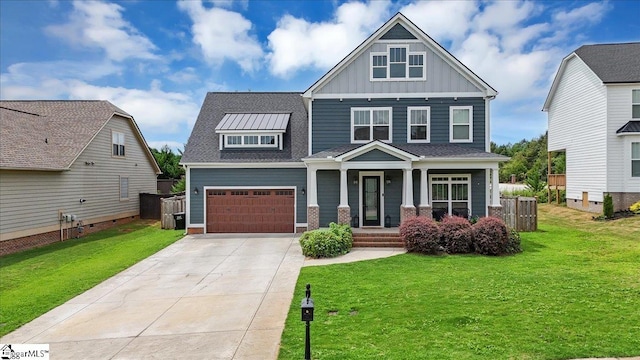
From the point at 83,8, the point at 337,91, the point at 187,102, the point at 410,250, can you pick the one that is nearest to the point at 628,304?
the point at 410,250

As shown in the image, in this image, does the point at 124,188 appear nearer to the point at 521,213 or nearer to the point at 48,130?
the point at 48,130

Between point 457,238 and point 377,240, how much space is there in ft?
10.2

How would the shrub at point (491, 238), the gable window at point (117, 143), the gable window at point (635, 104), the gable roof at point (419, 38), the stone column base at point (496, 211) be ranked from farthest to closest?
the gable window at point (117, 143)
the gable window at point (635, 104)
the gable roof at point (419, 38)
the stone column base at point (496, 211)
the shrub at point (491, 238)

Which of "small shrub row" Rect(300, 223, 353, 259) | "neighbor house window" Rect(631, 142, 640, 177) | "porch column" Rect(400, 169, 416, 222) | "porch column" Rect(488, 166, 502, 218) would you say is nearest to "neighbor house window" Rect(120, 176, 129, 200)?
"small shrub row" Rect(300, 223, 353, 259)

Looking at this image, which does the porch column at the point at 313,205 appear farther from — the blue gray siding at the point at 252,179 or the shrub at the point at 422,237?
the shrub at the point at 422,237

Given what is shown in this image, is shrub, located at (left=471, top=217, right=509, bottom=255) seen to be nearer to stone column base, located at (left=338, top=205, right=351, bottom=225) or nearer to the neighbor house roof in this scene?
stone column base, located at (left=338, top=205, right=351, bottom=225)

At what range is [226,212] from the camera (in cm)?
1783

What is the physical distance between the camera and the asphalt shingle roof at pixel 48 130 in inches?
645

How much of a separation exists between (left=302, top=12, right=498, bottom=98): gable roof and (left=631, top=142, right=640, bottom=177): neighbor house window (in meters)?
9.60

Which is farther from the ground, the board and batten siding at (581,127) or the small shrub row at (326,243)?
the board and batten siding at (581,127)

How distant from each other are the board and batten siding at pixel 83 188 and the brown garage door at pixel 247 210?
7486 mm

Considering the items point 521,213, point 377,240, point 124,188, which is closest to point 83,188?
point 124,188

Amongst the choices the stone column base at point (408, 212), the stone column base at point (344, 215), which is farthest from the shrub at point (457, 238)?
the stone column base at point (344, 215)

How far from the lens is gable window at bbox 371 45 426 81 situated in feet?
55.4
